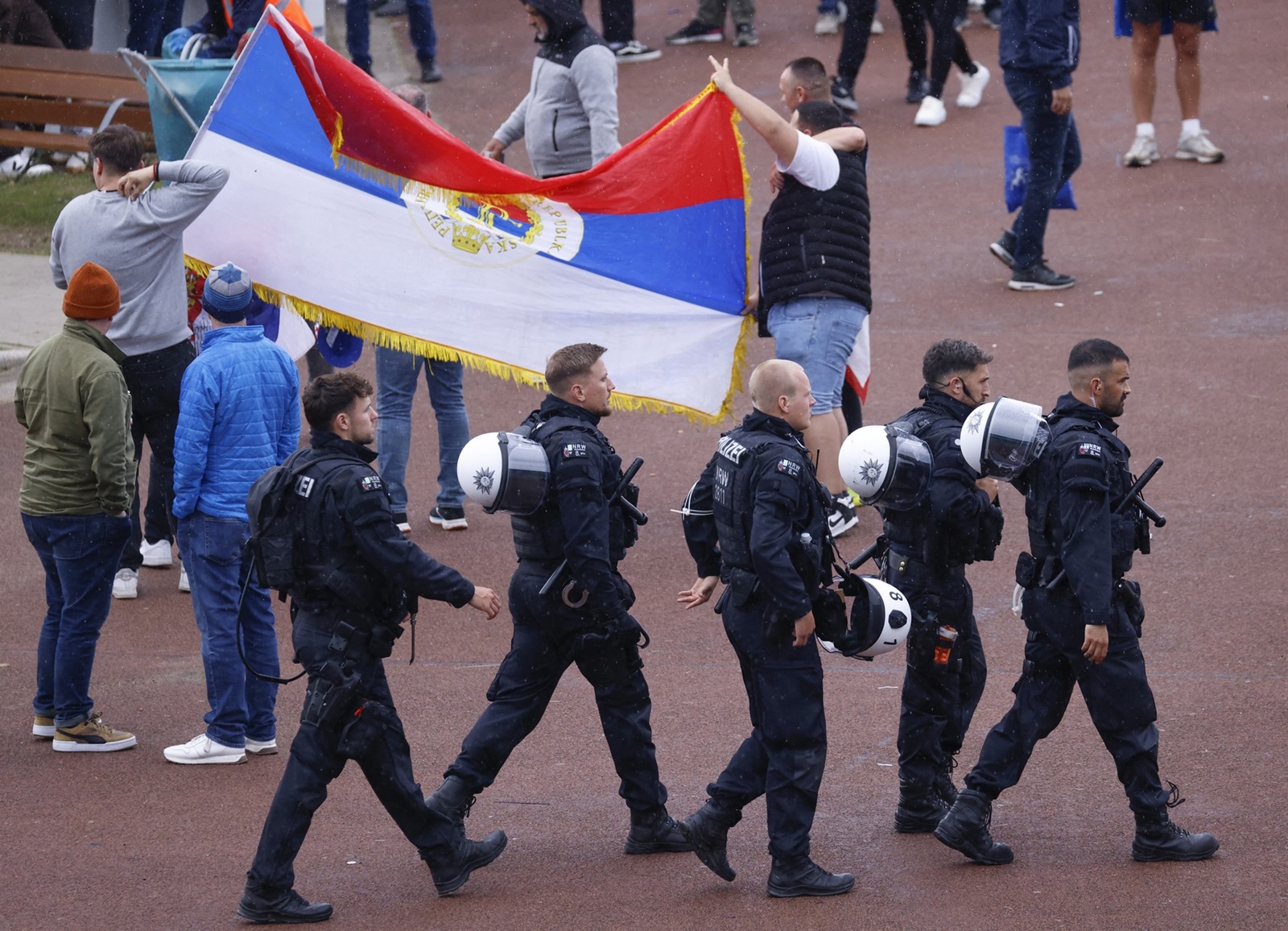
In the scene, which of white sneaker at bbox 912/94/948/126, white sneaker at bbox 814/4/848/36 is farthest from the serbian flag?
white sneaker at bbox 814/4/848/36

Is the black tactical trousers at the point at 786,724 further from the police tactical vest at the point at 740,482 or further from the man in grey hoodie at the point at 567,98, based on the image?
the man in grey hoodie at the point at 567,98

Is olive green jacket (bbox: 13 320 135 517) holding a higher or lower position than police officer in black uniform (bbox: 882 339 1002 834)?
higher

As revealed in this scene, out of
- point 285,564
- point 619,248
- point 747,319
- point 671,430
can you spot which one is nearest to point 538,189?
point 619,248

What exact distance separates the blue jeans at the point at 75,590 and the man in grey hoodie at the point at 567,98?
358 cm

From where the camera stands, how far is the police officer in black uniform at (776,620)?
5.14 m

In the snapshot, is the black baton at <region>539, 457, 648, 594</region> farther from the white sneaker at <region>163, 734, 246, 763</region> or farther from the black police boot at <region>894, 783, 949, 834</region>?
the white sneaker at <region>163, 734, 246, 763</region>

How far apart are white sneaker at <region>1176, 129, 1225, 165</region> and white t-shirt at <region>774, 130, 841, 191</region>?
270 inches

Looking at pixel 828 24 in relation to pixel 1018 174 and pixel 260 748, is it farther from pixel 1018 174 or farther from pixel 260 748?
pixel 260 748

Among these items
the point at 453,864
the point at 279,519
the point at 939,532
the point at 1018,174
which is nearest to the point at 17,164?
the point at 1018,174

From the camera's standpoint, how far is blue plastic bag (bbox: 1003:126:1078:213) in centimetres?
1155

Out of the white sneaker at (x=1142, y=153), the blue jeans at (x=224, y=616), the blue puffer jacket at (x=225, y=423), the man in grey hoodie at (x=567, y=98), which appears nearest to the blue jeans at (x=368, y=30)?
the man in grey hoodie at (x=567, y=98)

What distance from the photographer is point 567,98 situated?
376 inches

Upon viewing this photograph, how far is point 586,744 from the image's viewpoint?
6461 mm

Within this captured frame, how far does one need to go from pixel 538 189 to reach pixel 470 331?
783mm
